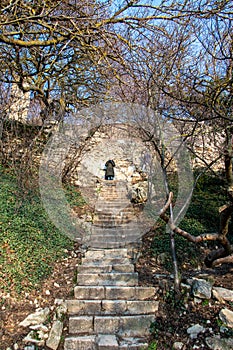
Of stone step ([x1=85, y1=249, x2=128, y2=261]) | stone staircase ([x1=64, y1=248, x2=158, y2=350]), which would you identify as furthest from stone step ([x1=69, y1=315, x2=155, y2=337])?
stone step ([x1=85, y1=249, x2=128, y2=261])

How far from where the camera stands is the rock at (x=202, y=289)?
2.80 metres

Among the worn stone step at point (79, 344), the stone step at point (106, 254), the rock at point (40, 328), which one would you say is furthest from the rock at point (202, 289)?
the rock at point (40, 328)

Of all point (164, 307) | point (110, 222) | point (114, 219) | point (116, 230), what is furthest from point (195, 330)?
point (114, 219)

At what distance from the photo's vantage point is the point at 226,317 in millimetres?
2541

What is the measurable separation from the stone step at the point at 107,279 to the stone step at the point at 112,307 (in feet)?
1.20

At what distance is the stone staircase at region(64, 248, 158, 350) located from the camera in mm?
2561

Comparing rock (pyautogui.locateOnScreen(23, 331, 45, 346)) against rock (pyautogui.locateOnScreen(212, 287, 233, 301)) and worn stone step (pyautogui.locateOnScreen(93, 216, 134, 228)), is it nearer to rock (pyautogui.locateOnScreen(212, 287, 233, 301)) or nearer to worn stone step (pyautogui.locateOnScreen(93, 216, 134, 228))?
rock (pyautogui.locateOnScreen(212, 287, 233, 301))

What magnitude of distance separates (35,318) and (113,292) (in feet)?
2.96

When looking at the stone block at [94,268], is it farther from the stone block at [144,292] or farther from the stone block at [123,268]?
the stone block at [144,292]

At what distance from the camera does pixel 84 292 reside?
10.4 feet

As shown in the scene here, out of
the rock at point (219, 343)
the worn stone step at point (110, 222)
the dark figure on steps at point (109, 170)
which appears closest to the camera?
the rock at point (219, 343)

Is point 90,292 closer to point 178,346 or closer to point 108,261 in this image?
point 108,261

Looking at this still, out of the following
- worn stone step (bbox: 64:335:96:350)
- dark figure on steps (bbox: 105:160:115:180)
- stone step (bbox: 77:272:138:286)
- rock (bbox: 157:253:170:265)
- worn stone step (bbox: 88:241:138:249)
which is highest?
dark figure on steps (bbox: 105:160:115:180)

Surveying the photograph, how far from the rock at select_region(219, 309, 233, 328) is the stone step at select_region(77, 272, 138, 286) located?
42.2 inches
